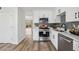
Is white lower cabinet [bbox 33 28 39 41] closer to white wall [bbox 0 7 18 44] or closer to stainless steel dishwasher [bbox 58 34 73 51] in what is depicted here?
white wall [bbox 0 7 18 44]

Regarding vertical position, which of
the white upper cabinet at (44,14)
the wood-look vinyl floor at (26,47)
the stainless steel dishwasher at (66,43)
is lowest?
the wood-look vinyl floor at (26,47)

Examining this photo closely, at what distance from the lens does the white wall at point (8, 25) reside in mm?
6617

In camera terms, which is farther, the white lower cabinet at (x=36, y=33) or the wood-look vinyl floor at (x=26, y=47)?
the white lower cabinet at (x=36, y=33)

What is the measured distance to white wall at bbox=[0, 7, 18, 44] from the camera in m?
6.62

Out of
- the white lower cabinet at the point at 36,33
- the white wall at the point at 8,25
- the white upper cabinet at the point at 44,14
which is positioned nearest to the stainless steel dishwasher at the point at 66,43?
the white wall at the point at 8,25

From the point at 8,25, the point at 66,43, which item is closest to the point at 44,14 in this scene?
the point at 8,25

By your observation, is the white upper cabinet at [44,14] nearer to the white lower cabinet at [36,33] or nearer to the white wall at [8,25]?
the white lower cabinet at [36,33]

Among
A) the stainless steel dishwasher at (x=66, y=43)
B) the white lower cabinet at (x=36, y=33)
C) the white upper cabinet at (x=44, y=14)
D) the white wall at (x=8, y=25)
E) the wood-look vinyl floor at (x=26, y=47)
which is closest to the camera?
the stainless steel dishwasher at (x=66, y=43)

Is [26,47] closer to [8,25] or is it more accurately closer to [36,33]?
[8,25]
